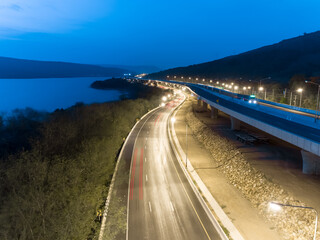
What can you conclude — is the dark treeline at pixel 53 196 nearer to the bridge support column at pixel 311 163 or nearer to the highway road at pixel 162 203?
the highway road at pixel 162 203

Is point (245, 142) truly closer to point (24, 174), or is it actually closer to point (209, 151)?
point (209, 151)

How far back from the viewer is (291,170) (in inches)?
1182

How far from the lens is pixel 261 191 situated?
26.4 meters

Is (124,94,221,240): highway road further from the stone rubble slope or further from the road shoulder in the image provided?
the stone rubble slope

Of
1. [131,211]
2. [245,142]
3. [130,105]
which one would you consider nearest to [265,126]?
[245,142]

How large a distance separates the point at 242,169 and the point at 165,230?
16.1 metres

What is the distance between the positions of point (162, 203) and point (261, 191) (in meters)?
11.7

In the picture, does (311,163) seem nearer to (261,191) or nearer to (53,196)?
(261,191)

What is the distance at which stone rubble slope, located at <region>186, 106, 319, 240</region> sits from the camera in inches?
794

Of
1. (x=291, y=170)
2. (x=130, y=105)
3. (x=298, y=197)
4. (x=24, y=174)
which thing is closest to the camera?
(x=24, y=174)

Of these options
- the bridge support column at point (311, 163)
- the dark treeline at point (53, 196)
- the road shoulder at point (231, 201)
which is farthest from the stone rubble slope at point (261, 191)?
the dark treeline at point (53, 196)

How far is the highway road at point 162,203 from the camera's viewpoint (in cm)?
2108

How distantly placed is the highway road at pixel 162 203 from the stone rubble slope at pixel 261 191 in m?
6.23

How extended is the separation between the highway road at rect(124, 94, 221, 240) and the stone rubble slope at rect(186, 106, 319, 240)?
6230 millimetres
